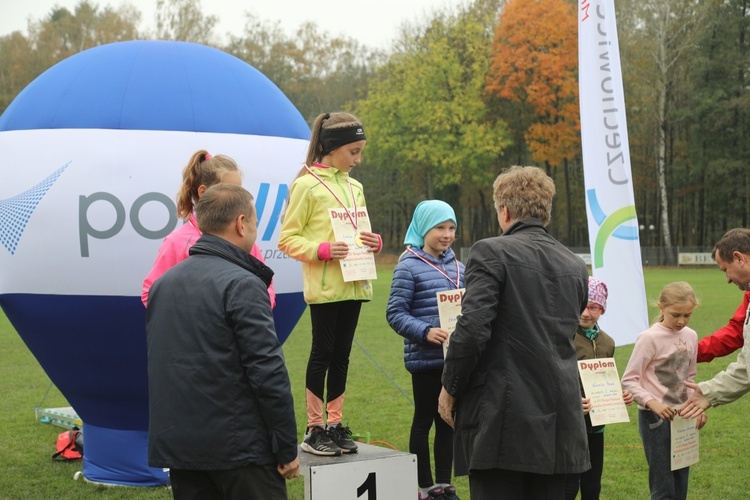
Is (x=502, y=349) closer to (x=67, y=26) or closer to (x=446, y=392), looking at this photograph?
(x=446, y=392)

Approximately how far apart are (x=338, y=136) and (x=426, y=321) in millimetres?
1461

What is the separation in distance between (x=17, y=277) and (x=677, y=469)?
4.81 m

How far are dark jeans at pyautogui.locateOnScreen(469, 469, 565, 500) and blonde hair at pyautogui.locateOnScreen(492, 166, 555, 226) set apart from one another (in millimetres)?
1212

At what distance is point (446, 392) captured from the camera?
409 cm

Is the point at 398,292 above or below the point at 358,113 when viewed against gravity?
below

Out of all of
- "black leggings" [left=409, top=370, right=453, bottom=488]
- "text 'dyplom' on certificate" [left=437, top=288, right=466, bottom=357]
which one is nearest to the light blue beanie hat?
"text 'dyplom' on certificate" [left=437, top=288, right=466, bottom=357]

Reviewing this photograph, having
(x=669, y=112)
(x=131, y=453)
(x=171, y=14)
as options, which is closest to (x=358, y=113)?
(x=171, y=14)

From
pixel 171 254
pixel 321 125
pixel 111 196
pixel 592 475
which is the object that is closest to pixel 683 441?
pixel 592 475

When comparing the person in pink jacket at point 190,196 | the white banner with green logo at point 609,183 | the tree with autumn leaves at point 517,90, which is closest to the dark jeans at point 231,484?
the person in pink jacket at point 190,196

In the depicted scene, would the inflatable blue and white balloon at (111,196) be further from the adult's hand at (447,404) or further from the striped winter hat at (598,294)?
the adult's hand at (447,404)

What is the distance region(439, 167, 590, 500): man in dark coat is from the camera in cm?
390

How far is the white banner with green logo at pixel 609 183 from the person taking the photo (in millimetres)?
9766

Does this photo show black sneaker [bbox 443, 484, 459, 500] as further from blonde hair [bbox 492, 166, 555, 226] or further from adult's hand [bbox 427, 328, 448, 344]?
blonde hair [bbox 492, 166, 555, 226]

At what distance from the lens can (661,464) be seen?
18.0ft
